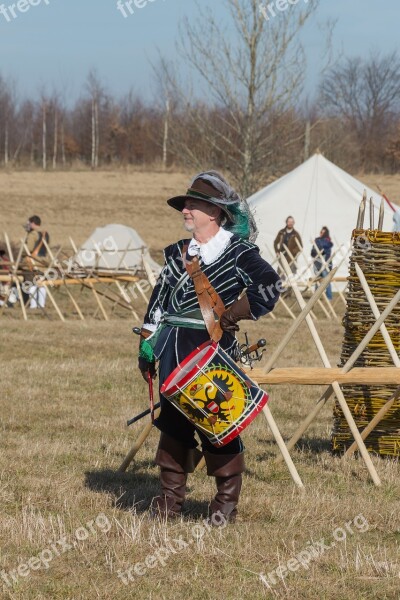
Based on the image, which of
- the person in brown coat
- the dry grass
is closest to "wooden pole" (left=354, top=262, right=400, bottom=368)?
the dry grass

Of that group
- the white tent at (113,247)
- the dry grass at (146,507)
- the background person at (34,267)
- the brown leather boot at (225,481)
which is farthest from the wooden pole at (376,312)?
the white tent at (113,247)

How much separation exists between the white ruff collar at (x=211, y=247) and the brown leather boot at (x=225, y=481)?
37.8 inches

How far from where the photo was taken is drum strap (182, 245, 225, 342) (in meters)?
4.97

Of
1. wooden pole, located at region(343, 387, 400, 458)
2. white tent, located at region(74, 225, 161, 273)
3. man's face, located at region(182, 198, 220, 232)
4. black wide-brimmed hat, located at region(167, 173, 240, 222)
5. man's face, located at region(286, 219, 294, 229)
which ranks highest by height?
black wide-brimmed hat, located at region(167, 173, 240, 222)

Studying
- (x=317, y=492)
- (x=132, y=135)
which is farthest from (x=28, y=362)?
(x=132, y=135)

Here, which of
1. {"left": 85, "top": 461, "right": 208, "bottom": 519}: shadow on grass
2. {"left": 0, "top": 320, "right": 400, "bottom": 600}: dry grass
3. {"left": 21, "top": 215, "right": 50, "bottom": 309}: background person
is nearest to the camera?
{"left": 0, "top": 320, "right": 400, "bottom": 600}: dry grass

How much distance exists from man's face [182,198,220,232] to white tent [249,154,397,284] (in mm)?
17090

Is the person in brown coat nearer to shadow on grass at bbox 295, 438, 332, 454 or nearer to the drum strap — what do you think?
shadow on grass at bbox 295, 438, 332, 454

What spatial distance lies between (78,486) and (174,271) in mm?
1529

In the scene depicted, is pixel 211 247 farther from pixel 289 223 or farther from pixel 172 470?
pixel 289 223

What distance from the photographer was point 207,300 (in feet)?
16.4

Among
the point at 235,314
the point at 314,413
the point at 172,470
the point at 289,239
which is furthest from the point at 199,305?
the point at 289,239

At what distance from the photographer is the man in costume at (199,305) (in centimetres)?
499

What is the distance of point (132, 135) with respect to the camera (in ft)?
234
